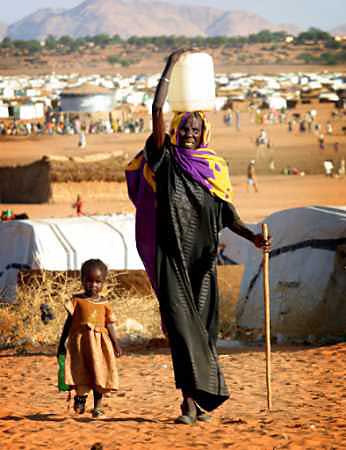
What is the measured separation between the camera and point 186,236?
195 inches

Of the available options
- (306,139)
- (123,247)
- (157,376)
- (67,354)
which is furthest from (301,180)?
(67,354)

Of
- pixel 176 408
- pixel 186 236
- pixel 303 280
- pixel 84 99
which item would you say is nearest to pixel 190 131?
pixel 186 236

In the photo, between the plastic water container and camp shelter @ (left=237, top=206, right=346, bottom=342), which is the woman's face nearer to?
the plastic water container

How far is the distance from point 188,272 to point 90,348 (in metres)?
0.63

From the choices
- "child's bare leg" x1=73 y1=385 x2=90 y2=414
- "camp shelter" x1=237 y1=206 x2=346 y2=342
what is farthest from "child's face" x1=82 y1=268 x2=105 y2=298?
"camp shelter" x1=237 y1=206 x2=346 y2=342

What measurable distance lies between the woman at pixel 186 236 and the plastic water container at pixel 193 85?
0.31m

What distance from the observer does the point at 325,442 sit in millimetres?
4711

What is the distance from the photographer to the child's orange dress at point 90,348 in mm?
5191

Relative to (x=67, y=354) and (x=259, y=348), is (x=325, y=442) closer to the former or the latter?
(x=67, y=354)

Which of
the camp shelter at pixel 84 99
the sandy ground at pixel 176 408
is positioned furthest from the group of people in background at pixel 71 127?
the sandy ground at pixel 176 408

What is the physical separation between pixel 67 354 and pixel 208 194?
1050mm

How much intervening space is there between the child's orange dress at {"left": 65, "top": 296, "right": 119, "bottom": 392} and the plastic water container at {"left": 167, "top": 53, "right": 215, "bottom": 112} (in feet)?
3.42

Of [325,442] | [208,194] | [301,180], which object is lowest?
[301,180]

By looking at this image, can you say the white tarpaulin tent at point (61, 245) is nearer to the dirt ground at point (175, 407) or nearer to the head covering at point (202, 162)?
the dirt ground at point (175, 407)
